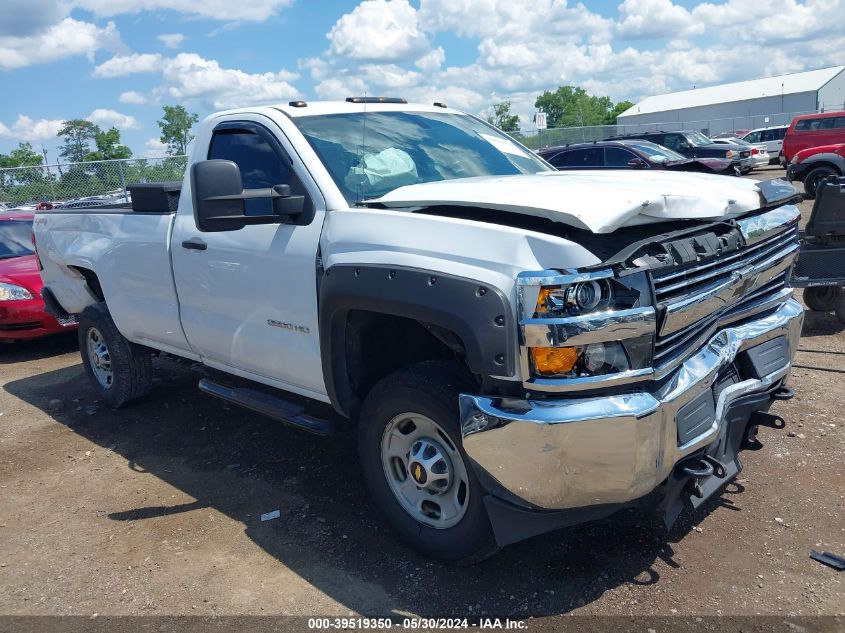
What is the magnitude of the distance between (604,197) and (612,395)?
806mm

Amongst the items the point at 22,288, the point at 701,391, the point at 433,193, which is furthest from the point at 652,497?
the point at 22,288

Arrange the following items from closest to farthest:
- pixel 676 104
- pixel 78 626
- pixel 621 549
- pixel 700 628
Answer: pixel 700 628 < pixel 78 626 < pixel 621 549 < pixel 676 104

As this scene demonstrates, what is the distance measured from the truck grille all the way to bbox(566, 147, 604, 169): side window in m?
12.7

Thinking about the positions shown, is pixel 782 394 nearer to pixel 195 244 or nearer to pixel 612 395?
pixel 612 395

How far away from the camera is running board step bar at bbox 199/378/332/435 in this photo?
395 centimetres

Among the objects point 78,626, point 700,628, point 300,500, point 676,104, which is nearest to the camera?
point 700,628

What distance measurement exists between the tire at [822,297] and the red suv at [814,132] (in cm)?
1819

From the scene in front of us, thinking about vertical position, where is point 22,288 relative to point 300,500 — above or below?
above

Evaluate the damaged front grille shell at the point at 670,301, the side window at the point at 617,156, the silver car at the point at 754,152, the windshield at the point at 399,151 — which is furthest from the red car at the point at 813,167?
the damaged front grille shell at the point at 670,301

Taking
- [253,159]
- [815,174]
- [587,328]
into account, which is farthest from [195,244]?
[815,174]

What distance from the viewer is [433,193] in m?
3.46

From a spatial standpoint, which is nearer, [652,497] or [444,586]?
[652,497]

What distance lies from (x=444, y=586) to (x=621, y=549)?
0.86 metres

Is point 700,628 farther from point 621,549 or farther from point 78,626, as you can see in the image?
point 78,626
